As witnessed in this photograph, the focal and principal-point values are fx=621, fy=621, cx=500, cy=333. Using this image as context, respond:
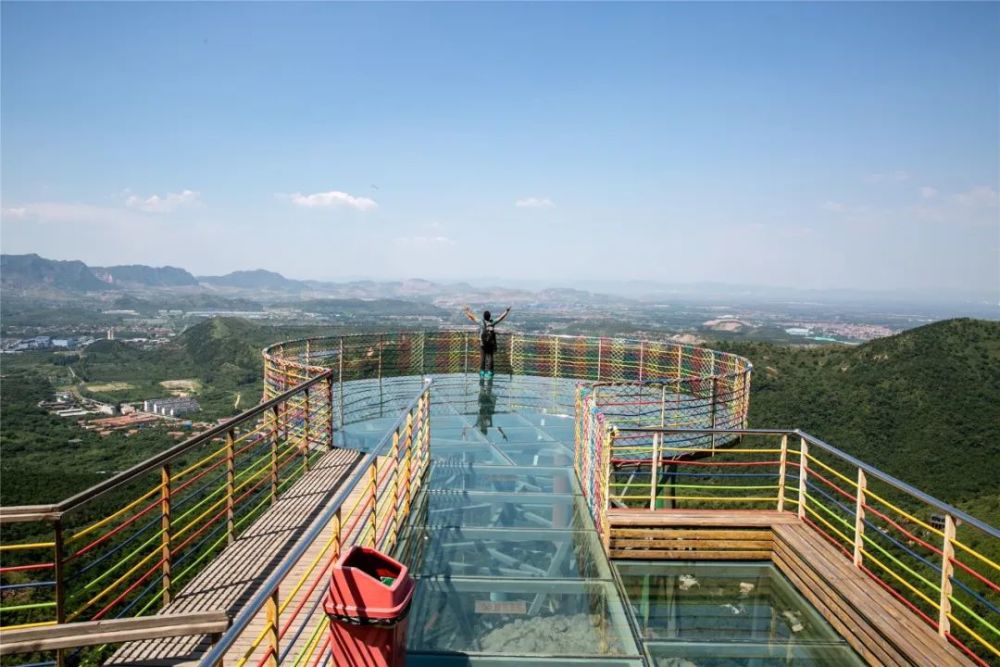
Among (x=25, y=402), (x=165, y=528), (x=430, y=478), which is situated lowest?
(x=25, y=402)

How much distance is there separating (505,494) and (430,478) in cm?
103

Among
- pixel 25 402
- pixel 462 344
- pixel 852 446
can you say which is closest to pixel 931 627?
pixel 462 344

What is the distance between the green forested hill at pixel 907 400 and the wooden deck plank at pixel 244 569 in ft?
84.0

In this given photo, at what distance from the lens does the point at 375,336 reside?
44.2 ft

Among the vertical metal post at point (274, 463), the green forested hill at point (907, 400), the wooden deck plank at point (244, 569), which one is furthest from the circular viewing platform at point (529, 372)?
the green forested hill at point (907, 400)

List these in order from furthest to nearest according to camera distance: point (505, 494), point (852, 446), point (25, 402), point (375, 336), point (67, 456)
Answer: point (25, 402)
point (67, 456)
point (852, 446)
point (375, 336)
point (505, 494)

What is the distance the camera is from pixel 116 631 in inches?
99.2

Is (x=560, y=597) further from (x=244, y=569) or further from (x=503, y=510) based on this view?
(x=244, y=569)

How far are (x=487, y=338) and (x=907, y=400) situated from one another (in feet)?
118

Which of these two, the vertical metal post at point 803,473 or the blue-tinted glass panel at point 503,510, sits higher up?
A: the vertical metal post at point 803,473

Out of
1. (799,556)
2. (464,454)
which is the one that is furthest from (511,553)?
(464,454)

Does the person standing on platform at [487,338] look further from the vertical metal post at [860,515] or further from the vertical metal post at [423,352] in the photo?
the vertical metal post at [860,515]

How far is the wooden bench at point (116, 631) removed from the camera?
248 cm

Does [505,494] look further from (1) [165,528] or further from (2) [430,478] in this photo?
(1) [165,528]
